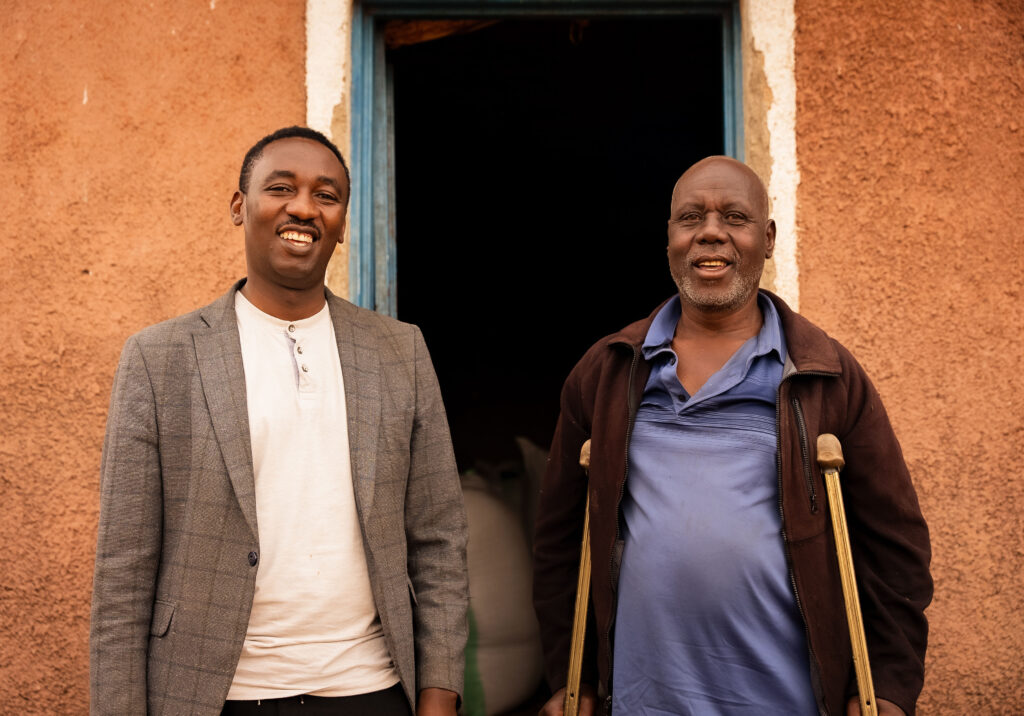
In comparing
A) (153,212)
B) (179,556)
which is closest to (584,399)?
(179,556)

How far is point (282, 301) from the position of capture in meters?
2.11

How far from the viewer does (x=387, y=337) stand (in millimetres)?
2238

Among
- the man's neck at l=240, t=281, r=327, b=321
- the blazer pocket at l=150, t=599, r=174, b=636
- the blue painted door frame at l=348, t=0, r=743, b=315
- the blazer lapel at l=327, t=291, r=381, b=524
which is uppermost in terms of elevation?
the blue painted door frame at l=348, t=0, r=743, b=315

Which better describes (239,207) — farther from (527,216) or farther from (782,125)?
(527,216)

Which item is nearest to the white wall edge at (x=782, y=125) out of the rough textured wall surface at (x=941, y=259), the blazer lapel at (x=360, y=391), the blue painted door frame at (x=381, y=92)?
the rough textured wall surface at (x=941, y=259)

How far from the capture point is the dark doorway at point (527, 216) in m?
5.95

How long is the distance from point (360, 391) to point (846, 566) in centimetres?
123

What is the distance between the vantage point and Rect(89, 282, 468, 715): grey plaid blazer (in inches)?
71.6

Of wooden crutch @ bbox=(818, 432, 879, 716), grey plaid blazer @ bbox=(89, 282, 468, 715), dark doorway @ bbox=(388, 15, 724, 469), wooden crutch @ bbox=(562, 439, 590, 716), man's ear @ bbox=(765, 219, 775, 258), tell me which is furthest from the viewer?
dark doorway @ bbox=(388, 15, 724, 469)

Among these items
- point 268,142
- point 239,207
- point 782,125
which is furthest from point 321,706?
point 782,125

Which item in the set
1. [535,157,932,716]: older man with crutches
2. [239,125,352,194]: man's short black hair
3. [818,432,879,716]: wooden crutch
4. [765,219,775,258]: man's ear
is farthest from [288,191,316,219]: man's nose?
[818,432,879,716]: wooden crutch

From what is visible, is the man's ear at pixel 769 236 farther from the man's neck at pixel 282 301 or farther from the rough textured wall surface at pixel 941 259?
the man's neck at pixel 282 301

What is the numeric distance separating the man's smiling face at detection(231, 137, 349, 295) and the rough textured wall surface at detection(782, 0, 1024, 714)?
1.79m

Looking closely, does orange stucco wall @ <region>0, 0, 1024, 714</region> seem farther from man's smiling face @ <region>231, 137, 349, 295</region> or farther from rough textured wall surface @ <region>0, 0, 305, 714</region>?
man's smiling face @ <region>231, 137, 349, 295</region>
